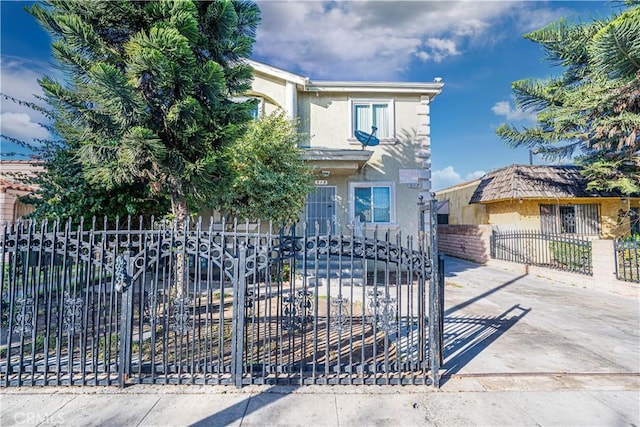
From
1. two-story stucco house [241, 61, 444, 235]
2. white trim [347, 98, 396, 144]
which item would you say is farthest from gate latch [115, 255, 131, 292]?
white trim [347, 98, 396, 144]

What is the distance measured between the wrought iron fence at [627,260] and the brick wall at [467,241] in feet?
18.3

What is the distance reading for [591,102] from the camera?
365 inches

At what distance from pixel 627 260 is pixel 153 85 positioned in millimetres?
11493

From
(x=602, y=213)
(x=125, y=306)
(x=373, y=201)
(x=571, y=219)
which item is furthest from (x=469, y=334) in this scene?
(x=602, y=213)

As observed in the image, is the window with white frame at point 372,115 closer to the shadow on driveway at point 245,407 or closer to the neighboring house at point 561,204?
the neighboring house at point 561,204

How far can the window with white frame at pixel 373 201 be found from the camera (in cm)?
1059

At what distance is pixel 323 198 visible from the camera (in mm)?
10789

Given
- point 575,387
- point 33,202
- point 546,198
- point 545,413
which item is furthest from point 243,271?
point 546,198

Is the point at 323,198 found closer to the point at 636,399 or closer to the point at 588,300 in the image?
the point at 588,300

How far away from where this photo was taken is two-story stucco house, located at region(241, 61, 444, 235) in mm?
10578

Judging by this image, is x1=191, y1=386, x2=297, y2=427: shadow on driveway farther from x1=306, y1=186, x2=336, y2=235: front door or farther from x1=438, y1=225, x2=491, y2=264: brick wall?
x1=438, y1=225, x2=491, y2=264: brick wall

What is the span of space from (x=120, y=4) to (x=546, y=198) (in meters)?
15.5

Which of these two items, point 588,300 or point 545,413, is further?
point 588,300

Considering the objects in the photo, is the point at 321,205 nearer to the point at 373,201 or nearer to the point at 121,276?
the point at 373,201
